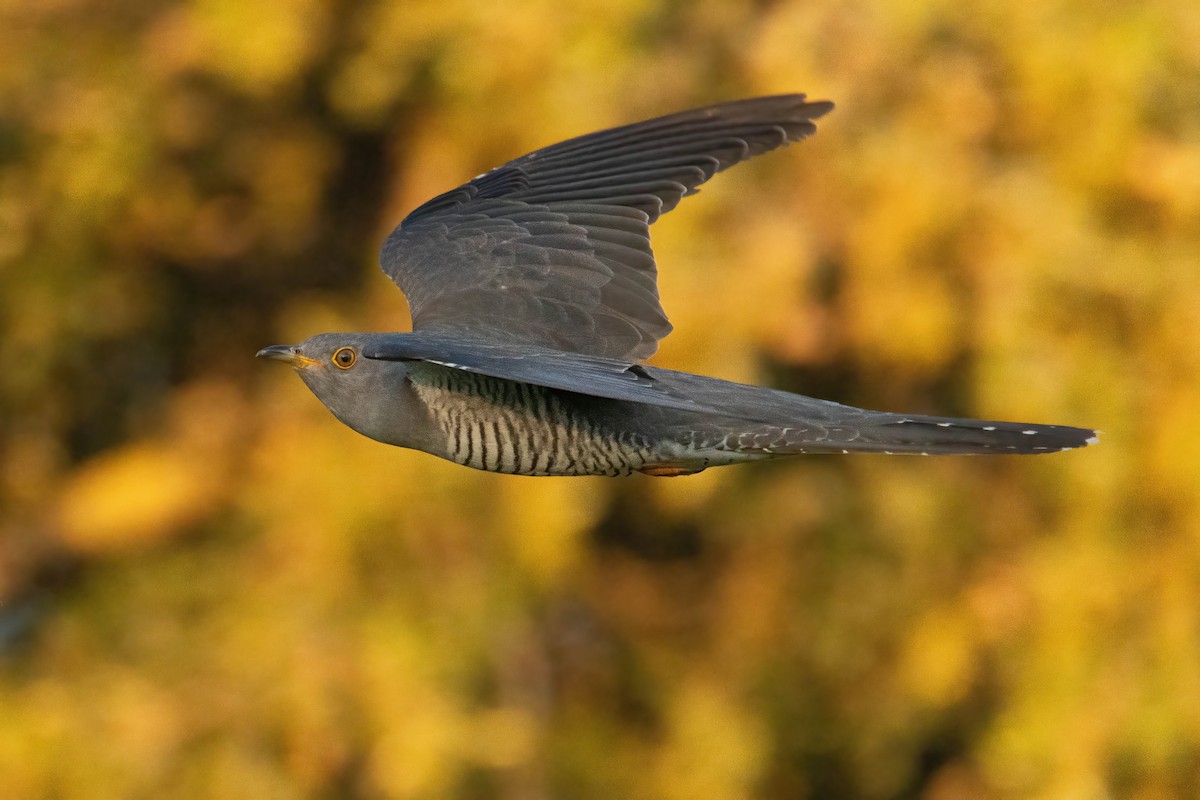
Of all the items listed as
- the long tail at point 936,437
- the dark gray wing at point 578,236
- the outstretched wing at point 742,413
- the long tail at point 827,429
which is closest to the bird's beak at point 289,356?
the outstretched wing at point 742,413

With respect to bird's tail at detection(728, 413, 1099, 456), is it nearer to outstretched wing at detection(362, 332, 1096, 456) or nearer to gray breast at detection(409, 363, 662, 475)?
outstretched wing at detection(362, 332, 1096, 456)

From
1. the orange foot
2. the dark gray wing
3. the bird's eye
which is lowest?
the orange foot

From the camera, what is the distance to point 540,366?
10.9ft

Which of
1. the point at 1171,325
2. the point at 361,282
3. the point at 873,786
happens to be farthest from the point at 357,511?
the point at 1171,325

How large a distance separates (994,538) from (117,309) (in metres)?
4.37

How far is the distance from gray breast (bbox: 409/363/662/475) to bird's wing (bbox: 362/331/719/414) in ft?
0.35

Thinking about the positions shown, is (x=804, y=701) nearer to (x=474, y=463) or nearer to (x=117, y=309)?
(x=117, y=309)

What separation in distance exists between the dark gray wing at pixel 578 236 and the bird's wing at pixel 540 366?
499mm

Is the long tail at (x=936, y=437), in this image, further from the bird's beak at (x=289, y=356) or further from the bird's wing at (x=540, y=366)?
the bird's beak at (x=289, y=356)

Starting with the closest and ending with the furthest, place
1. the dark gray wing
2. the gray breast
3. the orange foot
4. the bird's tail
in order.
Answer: the bird's tail → the gray breast → the orange foot → the dark gray wing

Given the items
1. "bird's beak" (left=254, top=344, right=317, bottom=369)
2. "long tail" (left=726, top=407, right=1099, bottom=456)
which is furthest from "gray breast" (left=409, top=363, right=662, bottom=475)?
"long tail" (left=726, top=407, right=1099, bottom=456)

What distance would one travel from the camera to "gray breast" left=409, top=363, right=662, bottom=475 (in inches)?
146

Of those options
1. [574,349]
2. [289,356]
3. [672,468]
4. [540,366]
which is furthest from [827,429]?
[289,356]

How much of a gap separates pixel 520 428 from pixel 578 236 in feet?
2.95
